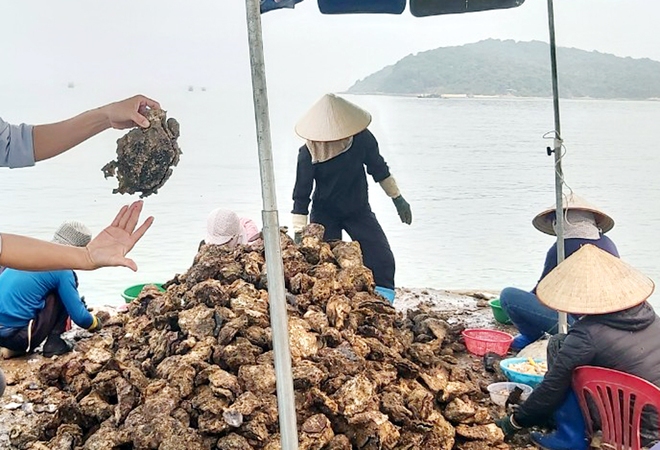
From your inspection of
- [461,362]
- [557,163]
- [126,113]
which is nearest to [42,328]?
[126,113]

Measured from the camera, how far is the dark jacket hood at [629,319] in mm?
2301

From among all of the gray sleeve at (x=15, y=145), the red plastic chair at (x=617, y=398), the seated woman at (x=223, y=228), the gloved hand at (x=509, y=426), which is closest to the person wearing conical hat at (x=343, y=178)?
the seated woman at (x=223, y=228)

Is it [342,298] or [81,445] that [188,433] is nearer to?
[81,445]

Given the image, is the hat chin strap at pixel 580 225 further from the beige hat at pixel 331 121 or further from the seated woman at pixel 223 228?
the seated woman at pixel 223 228

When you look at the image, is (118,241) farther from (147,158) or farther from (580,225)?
(580,225)

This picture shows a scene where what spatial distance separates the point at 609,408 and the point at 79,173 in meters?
8.55

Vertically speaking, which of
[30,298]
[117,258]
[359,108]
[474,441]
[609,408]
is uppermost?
[359,108]

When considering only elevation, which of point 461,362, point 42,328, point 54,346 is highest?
point 42,328

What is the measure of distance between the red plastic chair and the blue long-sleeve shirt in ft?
9.60

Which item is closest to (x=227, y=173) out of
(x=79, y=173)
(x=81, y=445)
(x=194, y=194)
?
(x=194, y=194)

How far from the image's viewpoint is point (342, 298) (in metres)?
3.00

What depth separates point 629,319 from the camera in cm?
230

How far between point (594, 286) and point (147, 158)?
69.8 inches

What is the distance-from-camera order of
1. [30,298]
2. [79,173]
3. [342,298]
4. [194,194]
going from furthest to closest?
1. [79,173]
2. [194,194]
3. [30,298]
4. [342,298]
